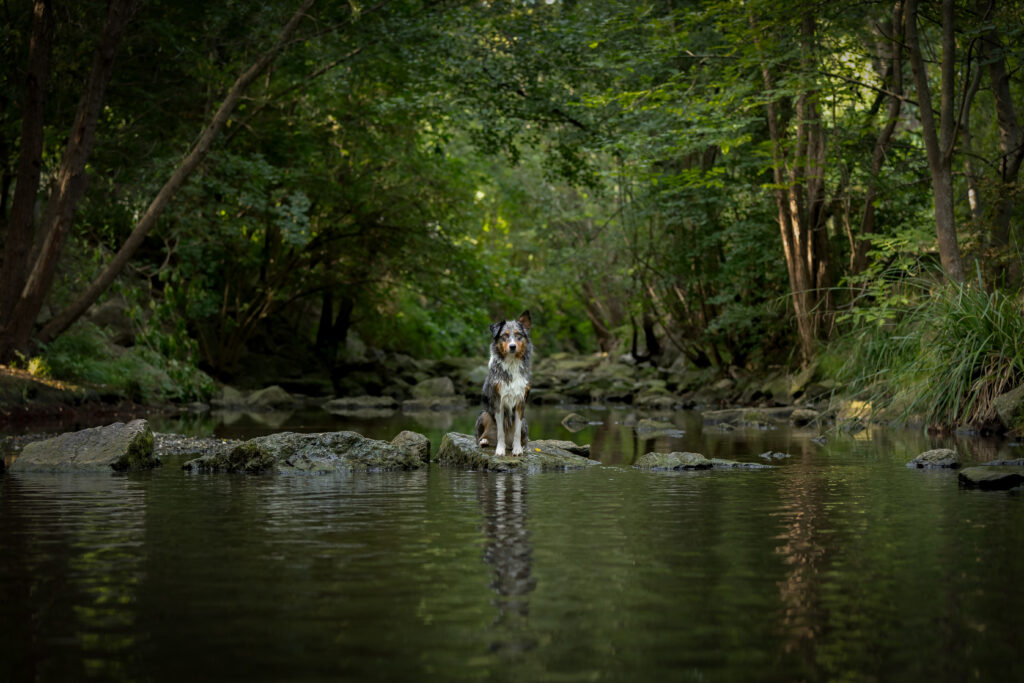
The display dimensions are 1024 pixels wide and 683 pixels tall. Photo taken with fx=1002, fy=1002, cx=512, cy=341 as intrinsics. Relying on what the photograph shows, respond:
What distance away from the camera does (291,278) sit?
35469 millimetres

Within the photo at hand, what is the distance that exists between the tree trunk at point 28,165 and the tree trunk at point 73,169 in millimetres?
231

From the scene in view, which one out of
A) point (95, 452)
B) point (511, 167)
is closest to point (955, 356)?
point (95, 452)

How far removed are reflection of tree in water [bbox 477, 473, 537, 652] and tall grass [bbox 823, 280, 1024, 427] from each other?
8812 mm

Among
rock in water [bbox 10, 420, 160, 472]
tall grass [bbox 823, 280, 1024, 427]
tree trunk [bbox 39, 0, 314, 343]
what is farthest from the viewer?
tree trunk [bbox 39, 0, 314, 343]

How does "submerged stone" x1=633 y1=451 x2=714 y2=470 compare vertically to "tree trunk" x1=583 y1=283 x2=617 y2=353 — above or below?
below

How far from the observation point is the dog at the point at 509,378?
1130 centimetres

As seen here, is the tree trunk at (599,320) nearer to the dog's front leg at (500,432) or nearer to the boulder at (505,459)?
the boulder at (505,459)

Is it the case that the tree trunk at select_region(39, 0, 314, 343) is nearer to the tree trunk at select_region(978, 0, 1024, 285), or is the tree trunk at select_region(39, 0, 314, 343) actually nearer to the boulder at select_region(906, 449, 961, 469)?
the tree trunk at select_region(978, 0, 1024, 285)

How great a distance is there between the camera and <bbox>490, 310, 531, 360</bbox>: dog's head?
11.2 metres

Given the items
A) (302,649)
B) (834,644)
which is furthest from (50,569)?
(834,644)

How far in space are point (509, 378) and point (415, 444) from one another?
1.47 metres

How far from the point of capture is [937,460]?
1088 cm

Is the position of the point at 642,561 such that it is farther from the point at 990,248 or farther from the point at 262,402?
the point at 262,402

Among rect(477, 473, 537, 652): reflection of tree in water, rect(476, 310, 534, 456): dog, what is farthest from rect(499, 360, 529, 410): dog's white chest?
rect(477, 473, 537, 652): reflection of tree in water
